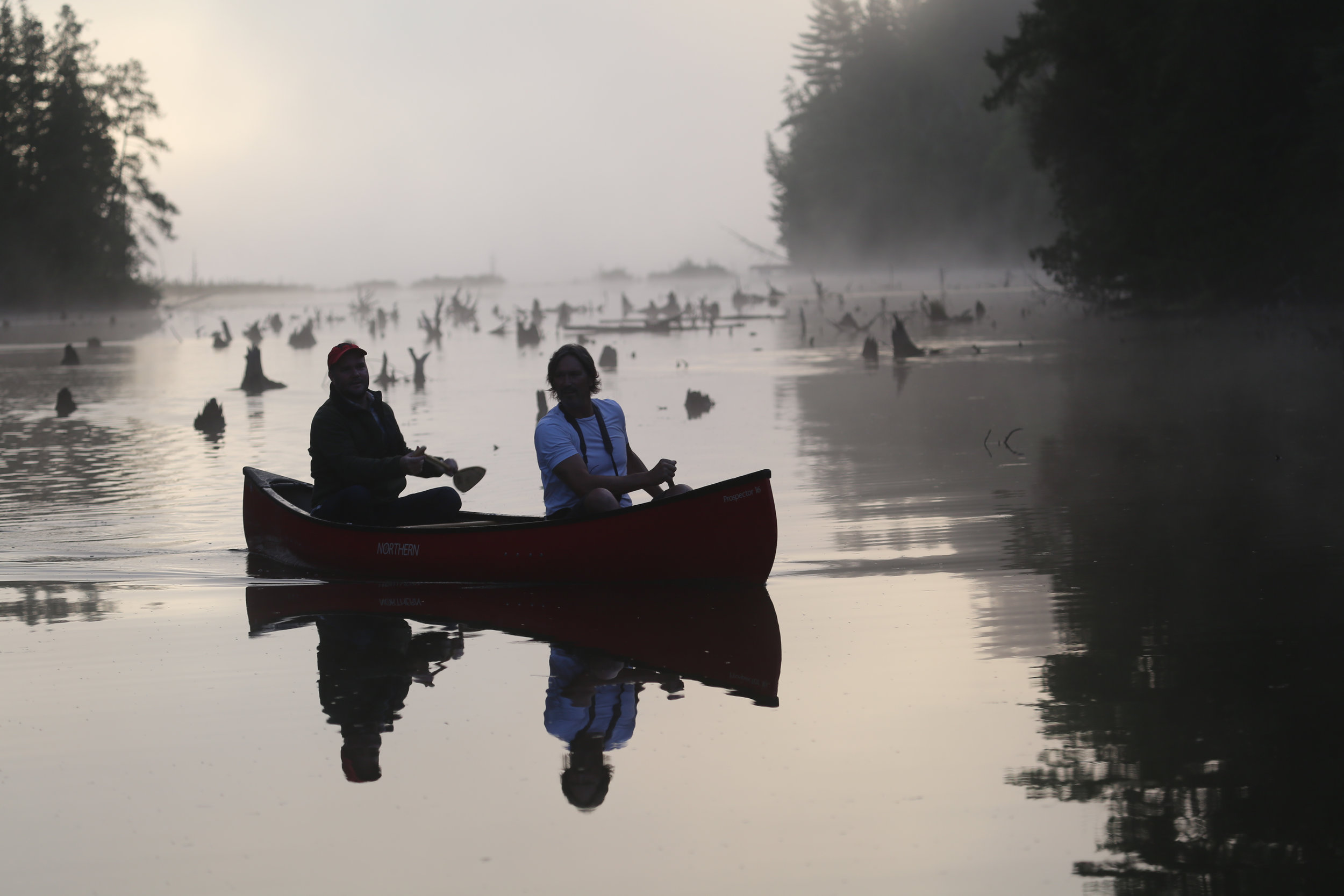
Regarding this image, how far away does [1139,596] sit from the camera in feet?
24.7

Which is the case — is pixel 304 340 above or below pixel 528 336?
below

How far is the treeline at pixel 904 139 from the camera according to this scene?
94812mm

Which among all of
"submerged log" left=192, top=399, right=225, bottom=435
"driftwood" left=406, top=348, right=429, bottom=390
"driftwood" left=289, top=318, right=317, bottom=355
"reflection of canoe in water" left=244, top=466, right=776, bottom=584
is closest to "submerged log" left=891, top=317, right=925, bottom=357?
"driftwood" left=406, top=348, right=429, bottom=390

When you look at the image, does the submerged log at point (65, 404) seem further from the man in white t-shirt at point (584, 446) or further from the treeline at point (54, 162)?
the treeline at point (54, 162)

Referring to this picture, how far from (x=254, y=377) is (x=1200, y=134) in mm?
17389

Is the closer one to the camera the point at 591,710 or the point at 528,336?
the point at 591,710

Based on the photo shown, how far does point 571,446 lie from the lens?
7996 millimetres

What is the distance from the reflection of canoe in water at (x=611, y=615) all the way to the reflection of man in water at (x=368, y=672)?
0.96ft

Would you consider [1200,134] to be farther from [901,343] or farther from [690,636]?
[690,636]

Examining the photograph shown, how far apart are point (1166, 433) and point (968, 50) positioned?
307 feet

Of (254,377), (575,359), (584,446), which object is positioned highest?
(575,359)

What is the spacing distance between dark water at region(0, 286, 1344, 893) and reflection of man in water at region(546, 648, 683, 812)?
20 mm

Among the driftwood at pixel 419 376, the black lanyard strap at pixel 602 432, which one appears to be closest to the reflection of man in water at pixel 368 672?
the black lanyard strap at pixel 602 432

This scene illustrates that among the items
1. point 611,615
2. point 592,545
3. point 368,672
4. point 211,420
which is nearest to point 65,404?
point 211,420
